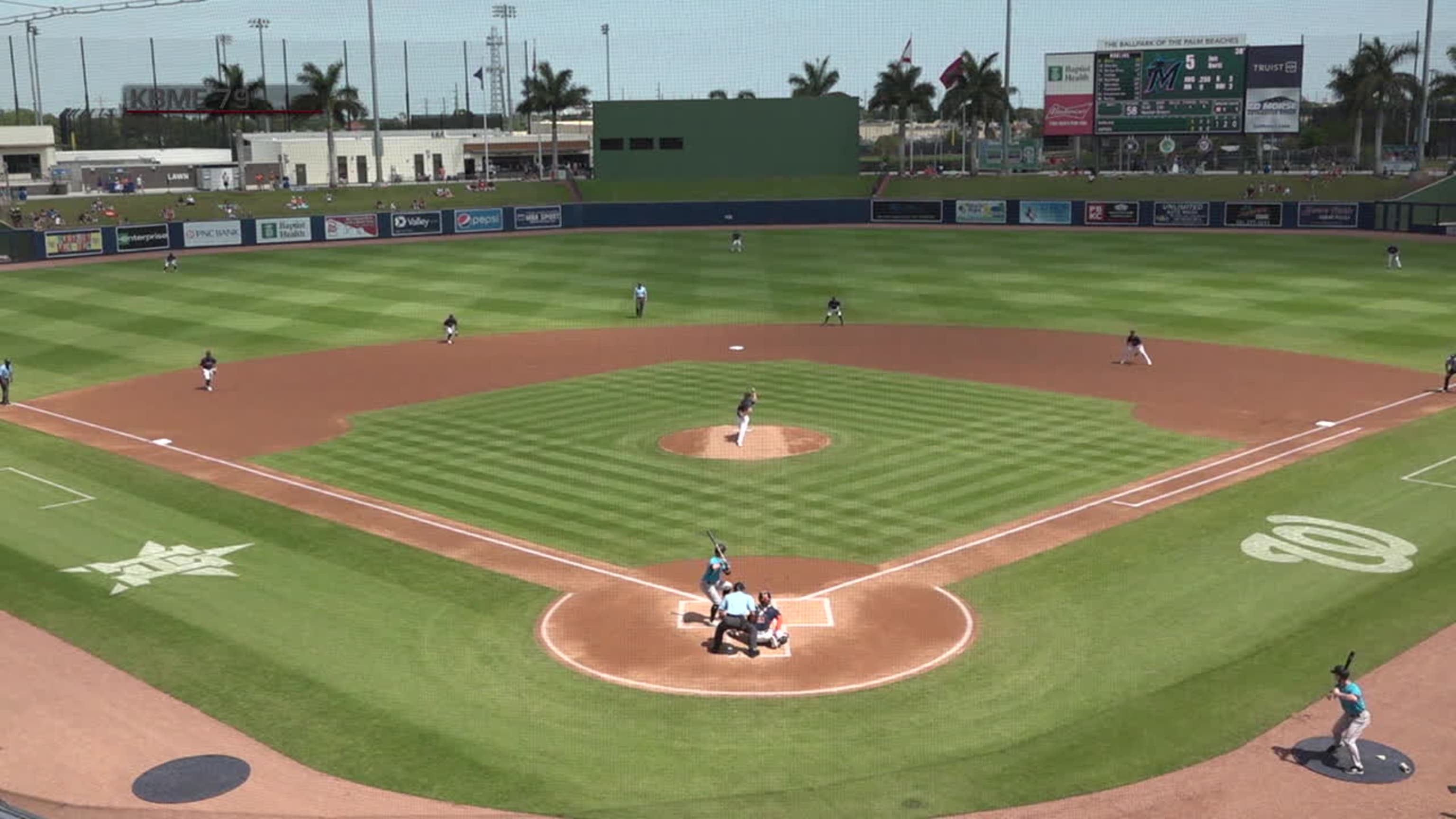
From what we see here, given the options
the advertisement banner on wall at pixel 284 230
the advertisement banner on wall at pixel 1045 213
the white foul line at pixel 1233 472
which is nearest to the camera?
the white foul line at pixel 1233 472

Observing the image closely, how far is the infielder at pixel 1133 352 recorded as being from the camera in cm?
4484

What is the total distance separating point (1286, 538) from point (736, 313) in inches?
1398

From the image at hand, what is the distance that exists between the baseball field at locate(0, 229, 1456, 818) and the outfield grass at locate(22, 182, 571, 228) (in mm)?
44885

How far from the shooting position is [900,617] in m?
21.9

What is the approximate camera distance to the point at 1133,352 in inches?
1795

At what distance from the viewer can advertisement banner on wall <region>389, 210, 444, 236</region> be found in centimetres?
9344

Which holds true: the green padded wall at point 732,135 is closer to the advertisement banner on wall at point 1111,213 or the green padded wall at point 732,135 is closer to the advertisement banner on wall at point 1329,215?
the advertisement banner on wall at point 1111,213

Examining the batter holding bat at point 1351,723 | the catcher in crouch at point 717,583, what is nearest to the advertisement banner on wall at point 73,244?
the catcher in crouch at point 717,583

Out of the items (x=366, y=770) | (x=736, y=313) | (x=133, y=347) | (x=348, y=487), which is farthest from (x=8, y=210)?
(x=366, y=770)

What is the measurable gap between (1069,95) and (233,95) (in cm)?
7353

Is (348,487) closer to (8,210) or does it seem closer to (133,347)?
(133,347)

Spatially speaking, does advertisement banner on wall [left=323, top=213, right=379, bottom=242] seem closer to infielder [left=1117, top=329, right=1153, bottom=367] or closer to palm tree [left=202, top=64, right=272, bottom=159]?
palm tree [left=202, top=64, right=272, bottom=159]

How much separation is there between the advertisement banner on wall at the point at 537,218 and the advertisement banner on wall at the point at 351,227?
10773mm

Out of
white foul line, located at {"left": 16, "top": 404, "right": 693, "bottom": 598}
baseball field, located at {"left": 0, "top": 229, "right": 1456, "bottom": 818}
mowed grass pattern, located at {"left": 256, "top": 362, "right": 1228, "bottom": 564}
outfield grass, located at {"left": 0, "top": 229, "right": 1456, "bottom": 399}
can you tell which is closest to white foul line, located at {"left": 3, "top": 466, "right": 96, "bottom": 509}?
baseball field, located at {"left": 0, "top": 229, "right": 1456, "bottom": 818}
